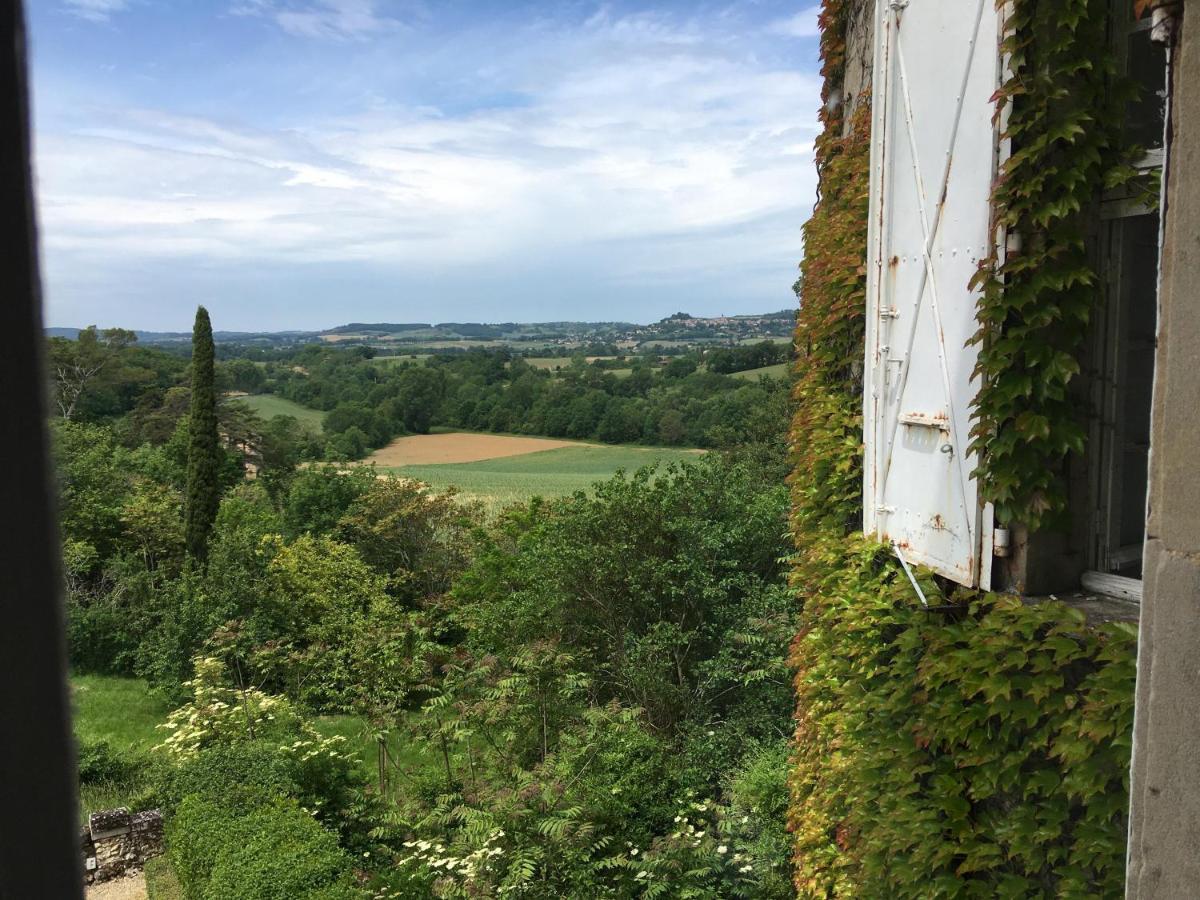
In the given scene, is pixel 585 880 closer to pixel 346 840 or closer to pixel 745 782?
pixel 745 782

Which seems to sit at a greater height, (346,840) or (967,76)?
(967,76)

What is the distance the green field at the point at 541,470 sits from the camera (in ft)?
127

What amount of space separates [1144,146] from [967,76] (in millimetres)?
755

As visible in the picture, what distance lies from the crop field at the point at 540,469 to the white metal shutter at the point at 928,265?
30702 millimetres

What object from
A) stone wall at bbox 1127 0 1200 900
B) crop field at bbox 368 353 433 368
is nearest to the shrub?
stone wall at bbox 1127 0 1200 900

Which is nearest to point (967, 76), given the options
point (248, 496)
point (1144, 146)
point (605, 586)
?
point (1144, 146)

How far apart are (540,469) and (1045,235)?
43392 millimetres

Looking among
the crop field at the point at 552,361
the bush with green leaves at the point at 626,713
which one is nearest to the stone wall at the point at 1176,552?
the bush with green leaves at the point at 626,713

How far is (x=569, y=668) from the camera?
13.4 metres

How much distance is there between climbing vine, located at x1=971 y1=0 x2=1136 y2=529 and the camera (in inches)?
134

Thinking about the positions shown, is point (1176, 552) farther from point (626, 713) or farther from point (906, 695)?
point (626, 713)

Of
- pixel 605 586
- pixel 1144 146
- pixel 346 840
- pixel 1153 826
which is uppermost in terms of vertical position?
pixel 1144 146

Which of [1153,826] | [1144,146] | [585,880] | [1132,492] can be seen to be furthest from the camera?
[585,880]

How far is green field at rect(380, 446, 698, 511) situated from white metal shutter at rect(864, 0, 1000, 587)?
30.8m
